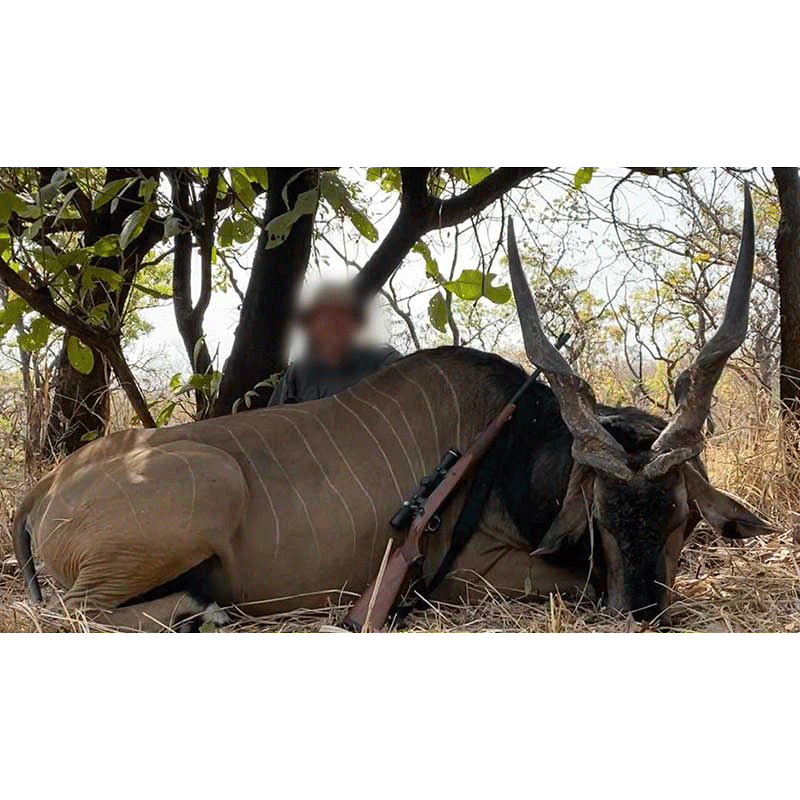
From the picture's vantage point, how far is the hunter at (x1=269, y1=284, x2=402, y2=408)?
12.7 ft

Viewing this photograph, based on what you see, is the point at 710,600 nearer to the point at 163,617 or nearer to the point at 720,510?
the point at 720,510

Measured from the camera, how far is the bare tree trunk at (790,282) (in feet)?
13.6

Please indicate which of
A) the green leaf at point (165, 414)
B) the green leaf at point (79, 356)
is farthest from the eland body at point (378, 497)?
the green leaf at point (165, 414)

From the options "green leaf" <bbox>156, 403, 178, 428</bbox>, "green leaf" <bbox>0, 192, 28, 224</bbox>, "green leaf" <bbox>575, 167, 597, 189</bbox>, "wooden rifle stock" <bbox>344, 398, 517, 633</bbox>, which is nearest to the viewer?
"wooden rifle stock" <bbox>344, 398, 517, 633</bbox>

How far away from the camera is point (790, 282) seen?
420cm

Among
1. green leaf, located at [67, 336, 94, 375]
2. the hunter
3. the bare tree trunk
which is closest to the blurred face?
the hunter

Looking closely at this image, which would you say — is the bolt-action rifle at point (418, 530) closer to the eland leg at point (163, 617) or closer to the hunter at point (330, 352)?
the eland leg at point (163, 617)

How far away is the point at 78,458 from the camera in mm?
3221

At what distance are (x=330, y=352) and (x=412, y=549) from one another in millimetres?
1180

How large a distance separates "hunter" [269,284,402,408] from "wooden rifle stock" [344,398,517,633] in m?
0.75

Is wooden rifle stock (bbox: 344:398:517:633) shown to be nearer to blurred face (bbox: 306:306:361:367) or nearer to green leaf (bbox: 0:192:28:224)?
blurred face (bbox: 306:306:361:367)
